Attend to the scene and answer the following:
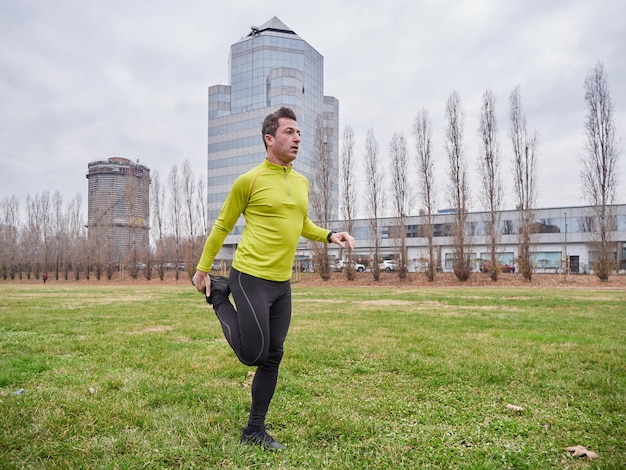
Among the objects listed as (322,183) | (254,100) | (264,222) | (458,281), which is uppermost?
(254,100)

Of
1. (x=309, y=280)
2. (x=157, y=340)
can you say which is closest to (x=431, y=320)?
(x=157, y=340)

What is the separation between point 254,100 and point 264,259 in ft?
228

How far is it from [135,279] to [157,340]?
→ 4339cm

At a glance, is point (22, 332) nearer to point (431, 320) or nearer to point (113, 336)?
point (113, 336)

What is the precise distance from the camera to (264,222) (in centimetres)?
306

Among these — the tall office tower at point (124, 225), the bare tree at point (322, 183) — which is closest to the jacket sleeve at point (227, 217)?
the bare tree at point (322, 183)

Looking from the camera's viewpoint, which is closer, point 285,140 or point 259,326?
point 259,326

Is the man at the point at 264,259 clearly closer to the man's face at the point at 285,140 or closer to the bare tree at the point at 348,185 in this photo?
the man's face at the point at 285,140

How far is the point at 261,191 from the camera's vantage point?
3084 mm

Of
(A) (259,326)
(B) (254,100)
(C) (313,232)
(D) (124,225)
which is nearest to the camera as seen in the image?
(A) (259,326)

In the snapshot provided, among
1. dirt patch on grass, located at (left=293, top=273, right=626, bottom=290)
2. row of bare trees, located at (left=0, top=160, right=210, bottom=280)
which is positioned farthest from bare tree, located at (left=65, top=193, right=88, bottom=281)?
dirt patch on grass, located at (left=293, top=273, right=626, bottom=290)

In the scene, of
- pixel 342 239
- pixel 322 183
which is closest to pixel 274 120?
pixel 342 239

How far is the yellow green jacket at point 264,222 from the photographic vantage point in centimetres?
303

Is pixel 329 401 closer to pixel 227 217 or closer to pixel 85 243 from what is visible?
pixel 227 217
